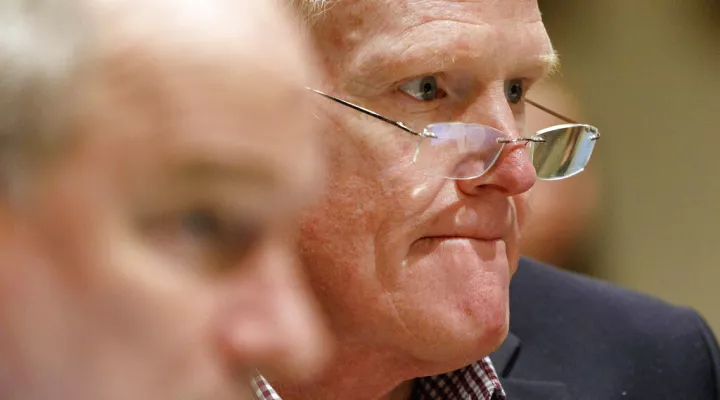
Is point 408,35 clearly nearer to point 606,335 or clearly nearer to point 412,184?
point 412,184

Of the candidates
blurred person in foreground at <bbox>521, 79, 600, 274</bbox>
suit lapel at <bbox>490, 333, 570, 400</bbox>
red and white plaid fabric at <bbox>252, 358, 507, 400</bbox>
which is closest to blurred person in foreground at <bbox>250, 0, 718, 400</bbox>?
red and white plaid fabric at <bbox>252, 358, 507, 400</bbox>

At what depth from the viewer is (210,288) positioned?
1.64ft

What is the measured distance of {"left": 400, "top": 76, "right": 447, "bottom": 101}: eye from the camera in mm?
1138

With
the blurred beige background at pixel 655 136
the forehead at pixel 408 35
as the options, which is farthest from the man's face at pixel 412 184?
the blurred beige background at pixel 655 136

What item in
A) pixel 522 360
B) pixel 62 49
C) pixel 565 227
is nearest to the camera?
pixel 62 49

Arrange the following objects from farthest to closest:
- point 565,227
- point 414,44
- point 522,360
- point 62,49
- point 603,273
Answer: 1. point 603,273
2. point 565,227
3. point 522,360
4. point 414,44
5. point 62,49

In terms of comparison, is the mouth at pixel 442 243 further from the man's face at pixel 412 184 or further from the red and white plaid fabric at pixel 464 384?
the red and white plaid fabric at pixel 464 384

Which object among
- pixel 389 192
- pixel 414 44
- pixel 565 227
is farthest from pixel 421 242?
pixel 565 227

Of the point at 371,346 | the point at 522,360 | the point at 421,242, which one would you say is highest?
the point at 421,242

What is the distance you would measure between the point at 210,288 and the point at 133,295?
43 millimetres

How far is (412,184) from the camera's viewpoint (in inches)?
44.2

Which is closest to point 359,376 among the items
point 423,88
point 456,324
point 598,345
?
point 456,324

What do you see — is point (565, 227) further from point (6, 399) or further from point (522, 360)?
point (6, 399)

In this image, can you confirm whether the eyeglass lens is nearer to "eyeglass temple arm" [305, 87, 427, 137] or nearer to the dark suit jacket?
"eyeglass temple arm" [305, 87, 427, 137]
